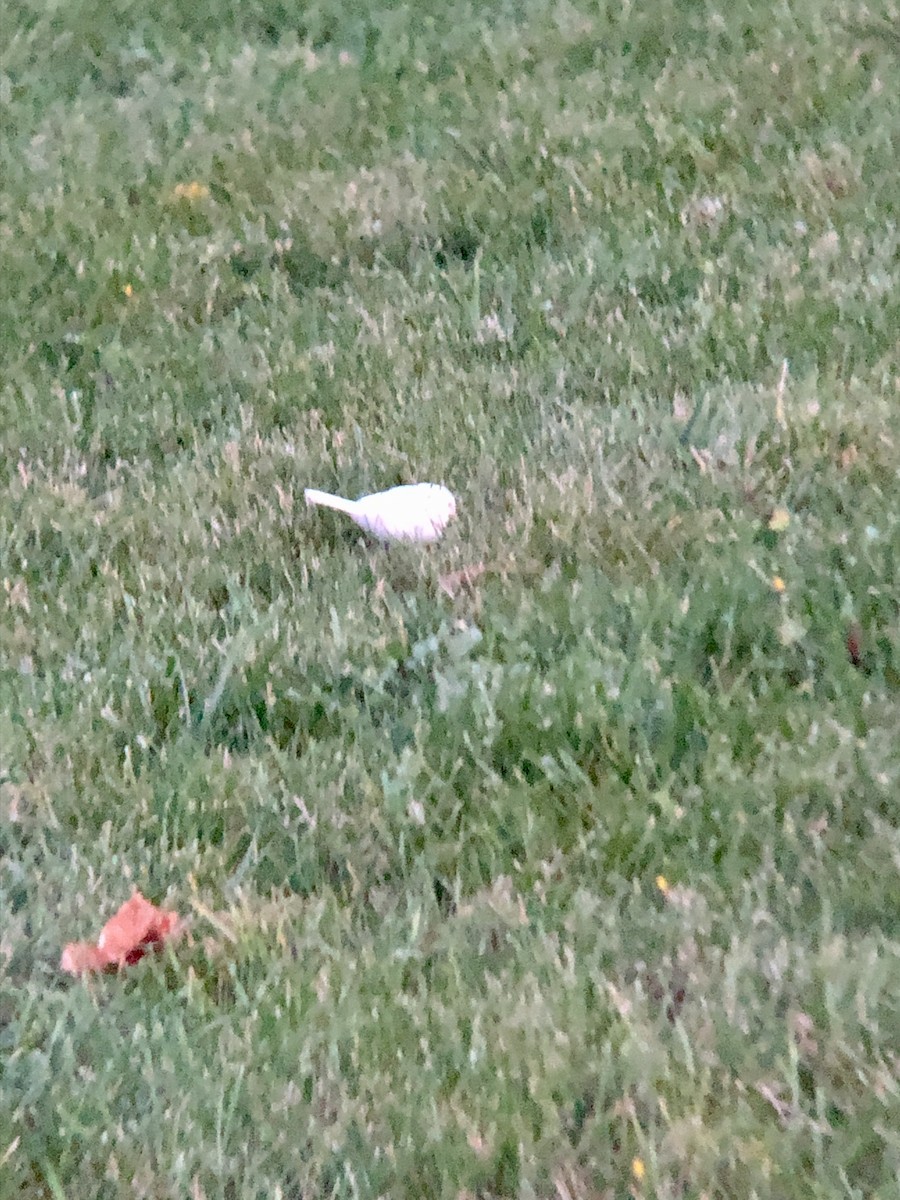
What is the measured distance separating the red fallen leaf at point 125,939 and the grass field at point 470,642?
0.10 ft

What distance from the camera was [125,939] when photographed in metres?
2.07

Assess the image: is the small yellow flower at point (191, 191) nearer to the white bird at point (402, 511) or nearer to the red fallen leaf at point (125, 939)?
the white bird at point (402, 511)

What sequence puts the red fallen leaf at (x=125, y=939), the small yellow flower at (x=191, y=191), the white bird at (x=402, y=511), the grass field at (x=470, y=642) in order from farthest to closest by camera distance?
1. the small yellow flower at (x=191, y=191)
2. the white bird at (x=402, y=511)
3. the red fallen leaf at (x=125, y=939)
4. the grass field at (x=470, y=642)

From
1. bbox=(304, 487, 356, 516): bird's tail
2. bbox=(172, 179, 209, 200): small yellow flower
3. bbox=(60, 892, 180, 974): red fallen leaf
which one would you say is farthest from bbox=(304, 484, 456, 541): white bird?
bbox=(172, 179, 209, 200): small yellow flower

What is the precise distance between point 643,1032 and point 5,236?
3855mm

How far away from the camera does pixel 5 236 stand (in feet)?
15.1

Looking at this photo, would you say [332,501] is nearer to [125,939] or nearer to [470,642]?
[470,642]

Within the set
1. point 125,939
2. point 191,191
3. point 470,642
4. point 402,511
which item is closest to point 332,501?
point 402,511

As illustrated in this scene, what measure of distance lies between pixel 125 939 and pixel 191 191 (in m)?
3.47

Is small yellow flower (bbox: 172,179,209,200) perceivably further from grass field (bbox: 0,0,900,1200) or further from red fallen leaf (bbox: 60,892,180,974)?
red fallen leaf (bbox: 60,892,180,974)

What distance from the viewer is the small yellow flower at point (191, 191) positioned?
4.79 m

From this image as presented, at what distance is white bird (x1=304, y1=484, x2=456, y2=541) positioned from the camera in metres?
3.04

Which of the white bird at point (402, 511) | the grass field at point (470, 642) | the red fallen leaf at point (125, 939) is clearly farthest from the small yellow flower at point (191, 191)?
the red fallen leaf at point (125, 939)

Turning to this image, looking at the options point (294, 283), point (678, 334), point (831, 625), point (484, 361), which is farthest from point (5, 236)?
point (831, 625)
